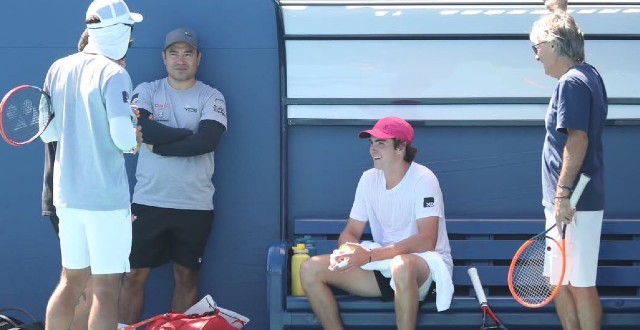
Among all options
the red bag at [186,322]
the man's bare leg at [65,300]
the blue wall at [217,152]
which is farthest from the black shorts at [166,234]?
the man's bare leg at [65,300]

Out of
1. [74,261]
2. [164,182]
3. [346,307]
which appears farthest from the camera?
[164,182]

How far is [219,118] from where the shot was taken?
5.96 metres

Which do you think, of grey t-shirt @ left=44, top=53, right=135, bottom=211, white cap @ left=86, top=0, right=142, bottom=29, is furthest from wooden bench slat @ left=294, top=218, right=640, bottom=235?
white cap @ left=86, top=0, right=142, bottom=29

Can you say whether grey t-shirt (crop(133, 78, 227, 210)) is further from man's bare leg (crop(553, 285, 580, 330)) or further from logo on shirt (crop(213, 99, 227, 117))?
man's bare leg (crop(553, 285, 580, 330))

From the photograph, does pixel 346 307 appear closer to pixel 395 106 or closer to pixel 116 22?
pixel 395 106

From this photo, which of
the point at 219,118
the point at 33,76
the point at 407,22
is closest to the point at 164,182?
the point at 219,118

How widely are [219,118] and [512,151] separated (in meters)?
1.72

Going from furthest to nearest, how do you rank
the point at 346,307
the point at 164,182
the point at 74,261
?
1. the point at 164,182
2. the point at 346,307
3. the point at 74,261

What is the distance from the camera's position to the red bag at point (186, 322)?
5.39 m

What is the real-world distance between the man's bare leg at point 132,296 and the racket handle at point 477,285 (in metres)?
1.87

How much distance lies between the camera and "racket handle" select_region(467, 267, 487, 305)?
17.3 feet

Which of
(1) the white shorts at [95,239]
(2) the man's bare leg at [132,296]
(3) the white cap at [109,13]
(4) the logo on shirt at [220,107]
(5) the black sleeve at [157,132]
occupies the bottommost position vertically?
(2) the man's bare leg at [132,296]

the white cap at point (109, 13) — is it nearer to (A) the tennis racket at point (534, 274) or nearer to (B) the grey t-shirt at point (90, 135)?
(B) the grey t-shirt at point (90, 135)

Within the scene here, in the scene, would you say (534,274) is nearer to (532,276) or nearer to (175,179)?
(532,276)
